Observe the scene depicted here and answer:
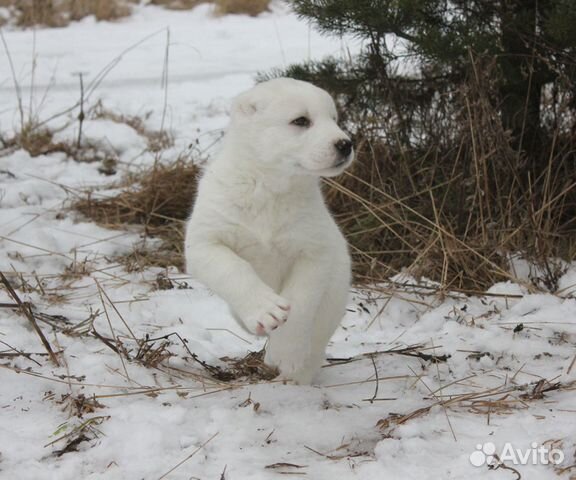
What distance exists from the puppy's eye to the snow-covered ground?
111 cm

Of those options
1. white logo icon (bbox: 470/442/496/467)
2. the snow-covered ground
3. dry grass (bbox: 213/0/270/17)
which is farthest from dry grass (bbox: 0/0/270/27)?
white logo icon (bbox: 470/442/496/467)

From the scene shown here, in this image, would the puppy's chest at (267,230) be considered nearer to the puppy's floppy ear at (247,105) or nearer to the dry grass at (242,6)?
the puppy's floppy ear at (247,105)

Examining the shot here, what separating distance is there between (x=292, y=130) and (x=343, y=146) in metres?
0.28

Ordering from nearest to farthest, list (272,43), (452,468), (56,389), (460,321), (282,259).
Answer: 1. (452,468)
2. (56,389)
3. (282,259)
4. (460,321)
5. (272,43)

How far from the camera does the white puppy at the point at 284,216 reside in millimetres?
3246

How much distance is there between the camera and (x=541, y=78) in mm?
4836

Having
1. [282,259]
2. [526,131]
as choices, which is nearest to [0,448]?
[282,259]

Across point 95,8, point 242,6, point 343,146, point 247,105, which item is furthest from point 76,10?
point 343,146

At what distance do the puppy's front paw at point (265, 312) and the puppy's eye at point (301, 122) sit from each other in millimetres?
811

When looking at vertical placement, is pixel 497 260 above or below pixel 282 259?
below

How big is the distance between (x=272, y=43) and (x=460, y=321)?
8.36 metres

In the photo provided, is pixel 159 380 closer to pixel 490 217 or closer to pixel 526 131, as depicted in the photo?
pixel 490 217

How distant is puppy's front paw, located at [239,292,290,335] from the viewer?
2.92 m

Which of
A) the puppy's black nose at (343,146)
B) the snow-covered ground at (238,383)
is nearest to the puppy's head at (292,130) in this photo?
the puppy's black nose at (343,146)
